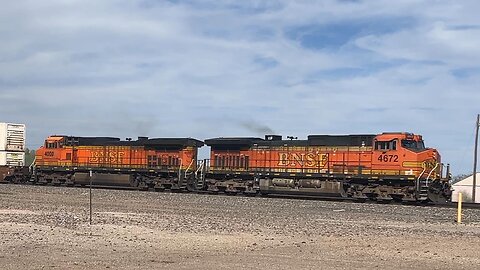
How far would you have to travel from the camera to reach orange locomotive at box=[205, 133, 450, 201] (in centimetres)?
2866

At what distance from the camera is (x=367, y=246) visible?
40.1 ft

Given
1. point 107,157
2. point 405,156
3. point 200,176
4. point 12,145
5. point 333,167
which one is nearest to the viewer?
point 405,156

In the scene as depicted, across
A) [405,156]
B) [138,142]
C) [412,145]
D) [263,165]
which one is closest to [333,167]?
[405,156]

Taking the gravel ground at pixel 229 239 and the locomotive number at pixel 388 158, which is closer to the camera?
the gravel ground at pixel 229 239

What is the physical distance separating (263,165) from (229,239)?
21147mm

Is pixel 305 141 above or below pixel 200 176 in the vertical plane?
above

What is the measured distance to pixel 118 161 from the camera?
4028cm

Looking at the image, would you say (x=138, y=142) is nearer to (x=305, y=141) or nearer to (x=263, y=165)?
(x=263, y=165)

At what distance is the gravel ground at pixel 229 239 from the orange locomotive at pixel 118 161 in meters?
16.1

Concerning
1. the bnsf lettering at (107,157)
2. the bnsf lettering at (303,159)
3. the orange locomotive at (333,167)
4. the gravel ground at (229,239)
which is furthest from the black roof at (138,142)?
the gravel ground at (229,239)

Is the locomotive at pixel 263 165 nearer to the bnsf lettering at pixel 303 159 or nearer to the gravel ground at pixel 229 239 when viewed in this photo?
the bnsf lettering at pixel 303 159

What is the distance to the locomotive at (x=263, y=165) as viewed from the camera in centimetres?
2905

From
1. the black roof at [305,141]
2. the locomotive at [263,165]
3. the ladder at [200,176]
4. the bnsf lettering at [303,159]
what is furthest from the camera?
the ladder at [200,176]

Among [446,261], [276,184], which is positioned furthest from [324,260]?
[276,184]
